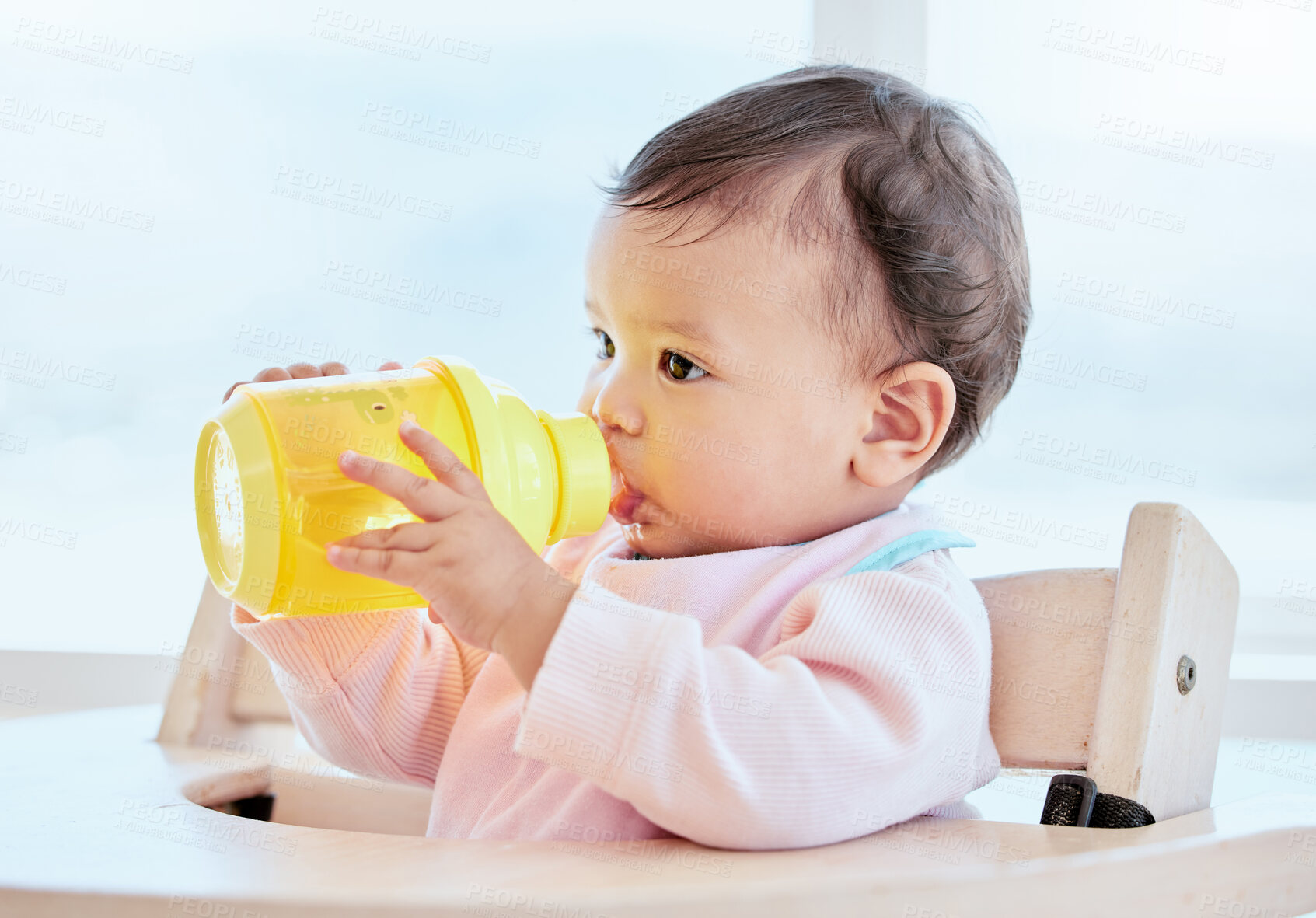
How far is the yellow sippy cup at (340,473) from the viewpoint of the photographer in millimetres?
622

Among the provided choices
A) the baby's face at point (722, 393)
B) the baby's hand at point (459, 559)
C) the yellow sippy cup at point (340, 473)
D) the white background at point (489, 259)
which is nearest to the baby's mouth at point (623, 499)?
the baby's face at point (722, 393)

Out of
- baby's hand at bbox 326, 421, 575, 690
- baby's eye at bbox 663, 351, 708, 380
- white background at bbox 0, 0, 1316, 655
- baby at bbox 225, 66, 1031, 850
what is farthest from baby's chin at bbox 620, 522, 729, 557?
white background at bbox 0, 0, 1316, 655

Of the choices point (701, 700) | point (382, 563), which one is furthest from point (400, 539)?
point (701, 700)

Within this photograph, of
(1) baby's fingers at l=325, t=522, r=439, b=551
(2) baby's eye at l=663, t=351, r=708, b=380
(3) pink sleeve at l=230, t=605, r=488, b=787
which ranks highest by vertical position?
(2) baby's eye at l=663, t=351, r=708, b=380

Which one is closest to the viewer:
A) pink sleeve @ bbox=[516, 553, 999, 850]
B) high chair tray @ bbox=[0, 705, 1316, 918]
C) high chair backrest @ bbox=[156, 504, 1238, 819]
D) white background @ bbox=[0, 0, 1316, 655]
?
high chair tray @ bbox=[0, 705, 1316, 918]

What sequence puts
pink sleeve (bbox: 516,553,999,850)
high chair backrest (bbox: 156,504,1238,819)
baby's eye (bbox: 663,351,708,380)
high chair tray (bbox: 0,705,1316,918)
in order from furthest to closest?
baby's eye (bbox: 663,351,708,380) → high chair backrest (bbox: 156,504,1238,819) → pink sleeve (bbox: 516,553,999,850) → high chair tray (bbox: 0,705,1316,918)

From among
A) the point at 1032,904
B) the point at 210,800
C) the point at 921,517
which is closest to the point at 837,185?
the point at 921,517

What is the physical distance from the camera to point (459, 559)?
2.06 feet

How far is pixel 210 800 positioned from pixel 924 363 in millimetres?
646

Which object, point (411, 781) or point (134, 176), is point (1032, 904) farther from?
point (134, 176)

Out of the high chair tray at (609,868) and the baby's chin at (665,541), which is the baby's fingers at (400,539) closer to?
the high chair tray at (609,868)

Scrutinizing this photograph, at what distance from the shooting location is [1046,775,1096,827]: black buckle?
0.68 meters

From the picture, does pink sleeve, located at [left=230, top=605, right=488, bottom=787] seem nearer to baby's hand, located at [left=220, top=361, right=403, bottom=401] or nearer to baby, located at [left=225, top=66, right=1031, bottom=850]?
baby, located at [left=225, top=66, right=1031, bottom=850]

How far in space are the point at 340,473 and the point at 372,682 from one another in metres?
0.33
